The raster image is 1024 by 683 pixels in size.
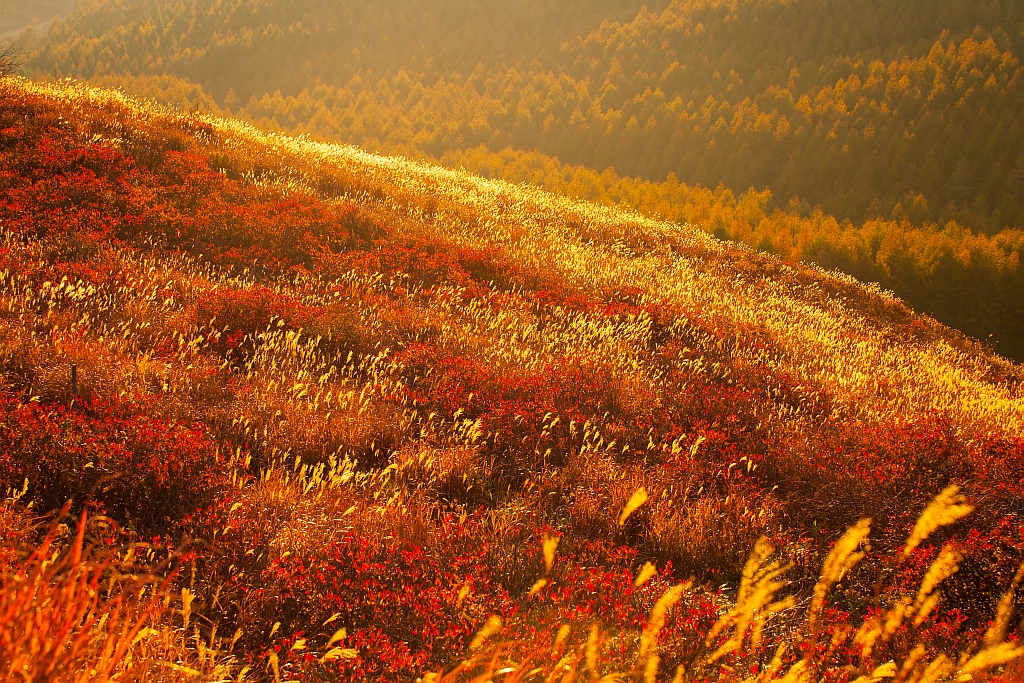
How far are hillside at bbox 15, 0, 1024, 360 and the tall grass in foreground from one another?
43.9 meters

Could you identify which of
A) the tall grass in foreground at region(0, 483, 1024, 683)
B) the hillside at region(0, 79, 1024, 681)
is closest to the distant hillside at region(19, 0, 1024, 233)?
the hillside at region(0, 79, 1024, 681)

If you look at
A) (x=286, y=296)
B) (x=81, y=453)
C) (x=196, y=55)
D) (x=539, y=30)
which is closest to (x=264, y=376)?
(x=81, y=453)

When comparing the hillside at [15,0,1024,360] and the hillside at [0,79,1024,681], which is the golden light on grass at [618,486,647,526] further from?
the hillside at [15,0,1024,360]

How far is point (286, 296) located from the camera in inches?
246

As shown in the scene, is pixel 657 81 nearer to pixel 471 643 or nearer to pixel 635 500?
pixel 635 500

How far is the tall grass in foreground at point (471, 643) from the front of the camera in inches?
50.4

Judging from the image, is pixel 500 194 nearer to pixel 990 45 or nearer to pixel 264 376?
pixel 264 376

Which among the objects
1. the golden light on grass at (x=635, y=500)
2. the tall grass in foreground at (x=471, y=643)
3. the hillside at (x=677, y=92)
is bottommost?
the tall grass in foreground at (x=471, y=643)

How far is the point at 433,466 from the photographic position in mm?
3506

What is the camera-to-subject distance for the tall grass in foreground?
128 centimetres

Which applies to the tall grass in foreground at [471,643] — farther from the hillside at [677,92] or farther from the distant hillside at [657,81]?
the distant hillside at [657,81]

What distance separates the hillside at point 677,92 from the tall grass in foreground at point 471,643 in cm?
4394

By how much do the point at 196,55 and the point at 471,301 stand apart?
335 ft

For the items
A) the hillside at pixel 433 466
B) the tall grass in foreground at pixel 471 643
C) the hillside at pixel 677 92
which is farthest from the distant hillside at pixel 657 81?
the tall grass in foreground at pixel 471 643
